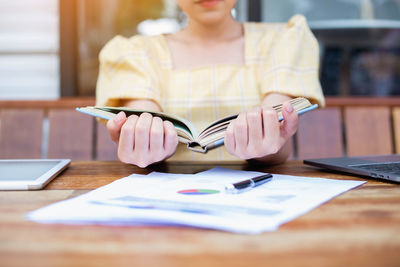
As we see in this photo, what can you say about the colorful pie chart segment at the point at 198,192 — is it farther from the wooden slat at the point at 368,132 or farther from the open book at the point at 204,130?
the wooden slat at the point at 368,132

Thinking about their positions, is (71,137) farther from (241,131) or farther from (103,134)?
(241,131)

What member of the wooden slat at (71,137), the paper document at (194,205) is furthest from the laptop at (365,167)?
the wooden slat at (71,137)

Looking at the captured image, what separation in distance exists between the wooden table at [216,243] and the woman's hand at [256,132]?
213 millimetres

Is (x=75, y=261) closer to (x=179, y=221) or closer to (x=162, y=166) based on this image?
(x=179, y=221)

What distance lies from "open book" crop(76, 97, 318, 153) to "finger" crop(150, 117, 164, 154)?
0.04 m

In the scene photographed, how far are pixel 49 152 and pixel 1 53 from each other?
875mm

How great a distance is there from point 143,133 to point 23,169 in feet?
0.90

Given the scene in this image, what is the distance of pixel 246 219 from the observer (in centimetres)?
38

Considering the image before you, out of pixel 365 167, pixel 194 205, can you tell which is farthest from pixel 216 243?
pixel 365 167

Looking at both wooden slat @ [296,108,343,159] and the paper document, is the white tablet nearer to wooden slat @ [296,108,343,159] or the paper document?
the paper document

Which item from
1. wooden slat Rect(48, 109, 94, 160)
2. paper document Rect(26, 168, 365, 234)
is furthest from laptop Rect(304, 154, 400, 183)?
wooden slat Rect(48, 109, 94, 160)

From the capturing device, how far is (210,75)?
3.84 ft

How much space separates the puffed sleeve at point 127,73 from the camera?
1064 millimetres

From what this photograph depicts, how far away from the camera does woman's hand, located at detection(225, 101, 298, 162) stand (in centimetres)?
65
